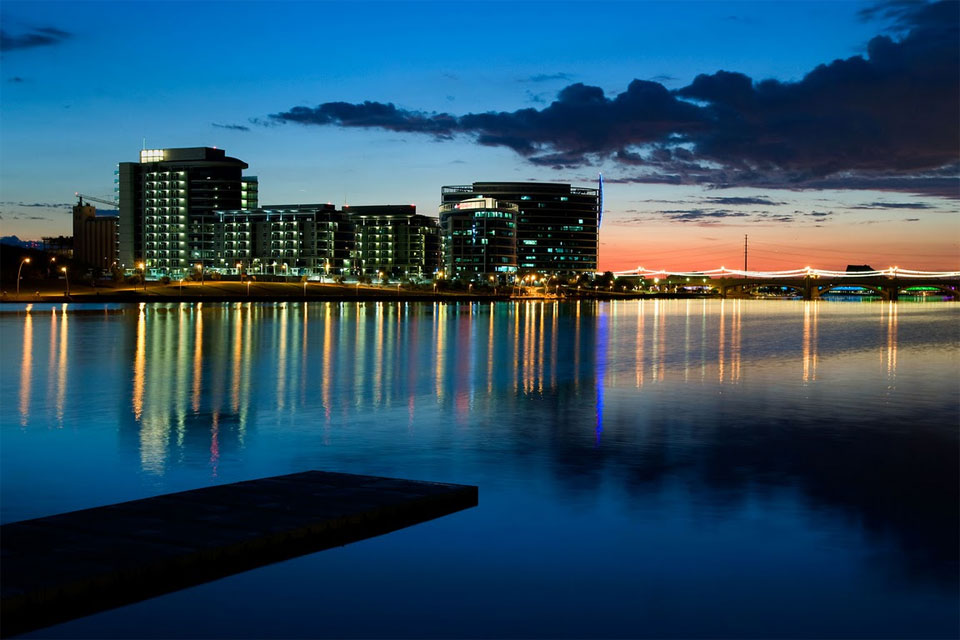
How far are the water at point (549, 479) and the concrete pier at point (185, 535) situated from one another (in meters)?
0.33

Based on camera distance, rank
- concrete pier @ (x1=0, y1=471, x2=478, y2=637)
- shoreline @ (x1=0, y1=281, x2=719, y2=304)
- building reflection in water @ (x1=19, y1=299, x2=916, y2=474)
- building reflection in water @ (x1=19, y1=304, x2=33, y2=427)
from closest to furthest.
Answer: concrete pier @ (x1=0, y1=471, x2=478, y2=637)
building reflection in water @ (x1=19, y1=299, x2=916, y2=474)
building reflection in water @ (x1=19, y1=304, x2=33, y2=427)
shoreline @ (x1=0, y1=281, x2=719, y2=304)

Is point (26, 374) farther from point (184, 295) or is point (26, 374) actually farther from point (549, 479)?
point (184, 295)

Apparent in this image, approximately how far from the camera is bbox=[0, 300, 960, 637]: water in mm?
11859

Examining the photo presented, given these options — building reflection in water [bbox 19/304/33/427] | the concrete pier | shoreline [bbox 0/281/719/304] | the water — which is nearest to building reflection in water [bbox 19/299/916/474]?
building reflection in water [bbox 19/304/33/427]

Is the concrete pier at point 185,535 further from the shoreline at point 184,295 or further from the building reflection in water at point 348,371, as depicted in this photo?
the shoreline at point 184,295

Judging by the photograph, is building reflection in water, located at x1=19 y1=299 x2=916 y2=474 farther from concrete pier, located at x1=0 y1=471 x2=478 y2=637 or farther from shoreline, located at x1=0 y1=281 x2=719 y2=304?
shoreline, located at x1=0 y1=281 x2=719 y2=304

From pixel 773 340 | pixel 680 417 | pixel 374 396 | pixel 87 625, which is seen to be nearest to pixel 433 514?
pixel 87 625

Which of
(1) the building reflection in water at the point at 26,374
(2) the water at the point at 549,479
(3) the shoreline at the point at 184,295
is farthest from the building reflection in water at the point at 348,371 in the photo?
(3) the shoreline at the point at 184,295

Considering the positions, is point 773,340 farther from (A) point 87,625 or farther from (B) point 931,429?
(A) point 87,625

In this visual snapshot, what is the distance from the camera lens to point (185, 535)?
1308cm

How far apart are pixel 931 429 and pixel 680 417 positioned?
286 inches

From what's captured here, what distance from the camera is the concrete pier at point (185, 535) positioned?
11.2 meters

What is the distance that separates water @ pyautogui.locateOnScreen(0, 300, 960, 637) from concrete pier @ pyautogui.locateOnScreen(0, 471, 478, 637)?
0.33 metres

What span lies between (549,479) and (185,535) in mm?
8496
